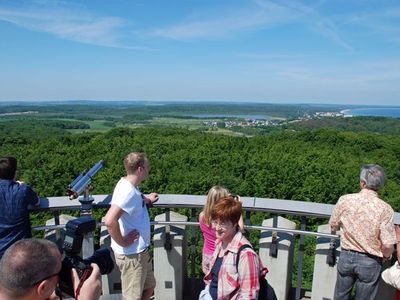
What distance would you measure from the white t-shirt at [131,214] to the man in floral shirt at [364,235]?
1609 mm

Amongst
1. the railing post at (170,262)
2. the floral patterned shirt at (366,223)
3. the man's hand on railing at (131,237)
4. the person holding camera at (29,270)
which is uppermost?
the person holding camera at (29,270)

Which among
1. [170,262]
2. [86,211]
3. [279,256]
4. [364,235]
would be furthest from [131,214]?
[364,235]

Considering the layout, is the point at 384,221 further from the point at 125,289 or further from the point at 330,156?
the point at 330,156

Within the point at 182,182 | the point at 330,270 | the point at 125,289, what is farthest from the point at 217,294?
the point at 182,182

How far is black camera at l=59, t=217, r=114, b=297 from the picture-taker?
2014 mm

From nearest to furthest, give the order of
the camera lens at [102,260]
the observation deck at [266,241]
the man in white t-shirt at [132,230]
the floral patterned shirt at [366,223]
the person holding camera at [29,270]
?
the person holding camera at [29,270], the camera lens at [102,260], the floral patterned shirt at [366,223], the man in white t-shirt at [132,230], the observation deck at [266,241]

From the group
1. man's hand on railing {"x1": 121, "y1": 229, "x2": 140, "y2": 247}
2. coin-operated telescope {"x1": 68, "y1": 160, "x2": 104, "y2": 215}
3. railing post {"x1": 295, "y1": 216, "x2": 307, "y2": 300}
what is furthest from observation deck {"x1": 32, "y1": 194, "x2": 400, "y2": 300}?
man's hand on railing {"x1": 121, "y1": 229, "x2": 140, "y2": 247}

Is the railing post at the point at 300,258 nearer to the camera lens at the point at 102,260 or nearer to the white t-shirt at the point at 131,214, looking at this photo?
the white t-shirt at the point at 131,214

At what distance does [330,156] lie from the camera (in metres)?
33.8

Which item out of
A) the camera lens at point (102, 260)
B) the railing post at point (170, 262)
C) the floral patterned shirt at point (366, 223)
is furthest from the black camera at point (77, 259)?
the floral patterned shirt at point (366, 223)

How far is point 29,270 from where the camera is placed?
5.76ft

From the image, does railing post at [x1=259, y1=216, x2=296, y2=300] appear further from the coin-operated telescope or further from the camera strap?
the camera strap

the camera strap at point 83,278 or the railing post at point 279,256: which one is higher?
the camera strap at point 83,278

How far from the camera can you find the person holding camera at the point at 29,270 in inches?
68.4
